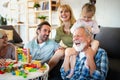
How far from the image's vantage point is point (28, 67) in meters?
1.84

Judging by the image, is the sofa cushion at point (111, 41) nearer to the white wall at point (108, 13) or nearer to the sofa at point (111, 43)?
the sofa at point (111, 43)

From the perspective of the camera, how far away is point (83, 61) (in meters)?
1.94

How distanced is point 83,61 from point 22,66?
0.59 m

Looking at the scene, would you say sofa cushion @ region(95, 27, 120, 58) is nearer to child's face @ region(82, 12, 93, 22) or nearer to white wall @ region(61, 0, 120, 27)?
child's face @ region(82, 12, 93, 22)

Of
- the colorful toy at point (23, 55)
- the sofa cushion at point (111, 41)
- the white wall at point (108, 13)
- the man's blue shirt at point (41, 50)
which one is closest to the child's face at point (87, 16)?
the sofa cushion at point (111, 41)

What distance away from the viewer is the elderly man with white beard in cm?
187

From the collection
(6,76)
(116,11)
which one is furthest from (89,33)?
(116,11)

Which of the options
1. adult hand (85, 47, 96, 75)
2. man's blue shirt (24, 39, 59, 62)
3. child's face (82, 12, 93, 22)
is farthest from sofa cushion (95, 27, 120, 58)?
adult hand (85, 47, 96, 75)

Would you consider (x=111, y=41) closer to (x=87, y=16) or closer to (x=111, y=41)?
(x=111, y=41)

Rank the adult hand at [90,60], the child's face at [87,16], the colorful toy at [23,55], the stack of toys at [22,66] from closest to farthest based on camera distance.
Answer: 1. the stack of toys at [22,66]
2. the adult hand at [90,60]
3. the colorful toy at [23,55]
4. the child's face at [87,16]

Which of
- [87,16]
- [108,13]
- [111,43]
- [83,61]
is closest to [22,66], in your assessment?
[83,61]

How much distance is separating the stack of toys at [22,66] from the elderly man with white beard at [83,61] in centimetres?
28

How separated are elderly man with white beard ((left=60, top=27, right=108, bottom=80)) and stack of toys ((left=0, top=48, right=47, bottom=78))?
0.28 m

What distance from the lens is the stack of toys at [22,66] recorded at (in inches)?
67.1
